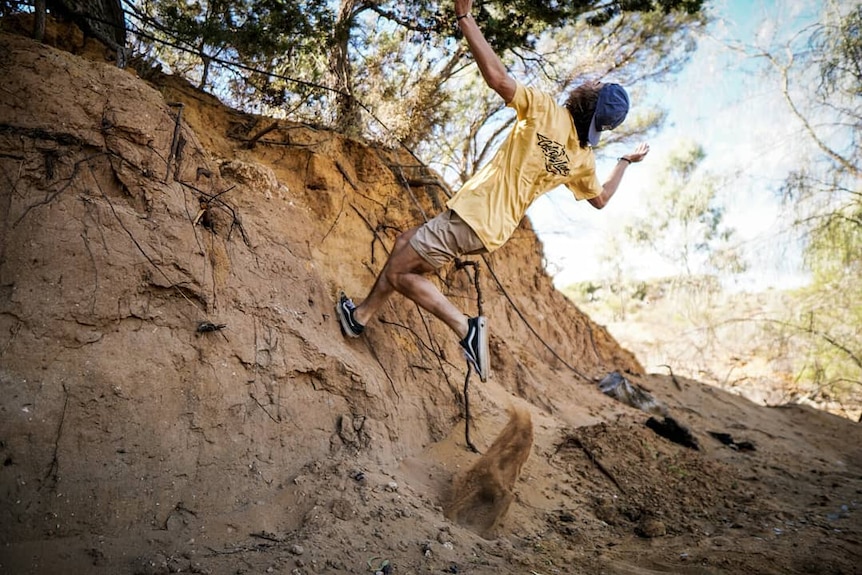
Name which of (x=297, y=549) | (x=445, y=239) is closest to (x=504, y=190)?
(x=445, y=239)

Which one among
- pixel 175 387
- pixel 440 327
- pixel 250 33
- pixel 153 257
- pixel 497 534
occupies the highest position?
pixel 250 33

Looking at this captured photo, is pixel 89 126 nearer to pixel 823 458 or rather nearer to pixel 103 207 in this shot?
pixel 103 207

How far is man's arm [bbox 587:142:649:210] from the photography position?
3842 mm

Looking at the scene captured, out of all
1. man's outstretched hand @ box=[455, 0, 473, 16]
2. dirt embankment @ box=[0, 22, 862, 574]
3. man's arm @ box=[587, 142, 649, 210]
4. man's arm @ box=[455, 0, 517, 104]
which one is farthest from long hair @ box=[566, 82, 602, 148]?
dirt embankment @ box=[0, 22, 862, 574]

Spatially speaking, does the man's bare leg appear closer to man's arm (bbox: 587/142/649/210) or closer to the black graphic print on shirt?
the black graphic print on shirt

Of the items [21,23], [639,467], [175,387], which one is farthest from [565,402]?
[21,23]

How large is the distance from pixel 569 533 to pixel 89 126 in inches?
136

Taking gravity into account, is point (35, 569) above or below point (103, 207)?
below

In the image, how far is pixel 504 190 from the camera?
3.34 meters

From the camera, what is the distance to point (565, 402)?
18.8ft

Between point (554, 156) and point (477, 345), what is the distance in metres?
1.23

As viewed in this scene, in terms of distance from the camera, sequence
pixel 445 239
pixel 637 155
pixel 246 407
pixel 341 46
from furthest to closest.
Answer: pixel 341 46 < pixel 637 155 < pixel 445 239 < pixel 246 407

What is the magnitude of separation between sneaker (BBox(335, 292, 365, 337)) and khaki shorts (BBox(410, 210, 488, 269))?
615 mm

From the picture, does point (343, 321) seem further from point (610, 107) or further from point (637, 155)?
point (637, 155)
